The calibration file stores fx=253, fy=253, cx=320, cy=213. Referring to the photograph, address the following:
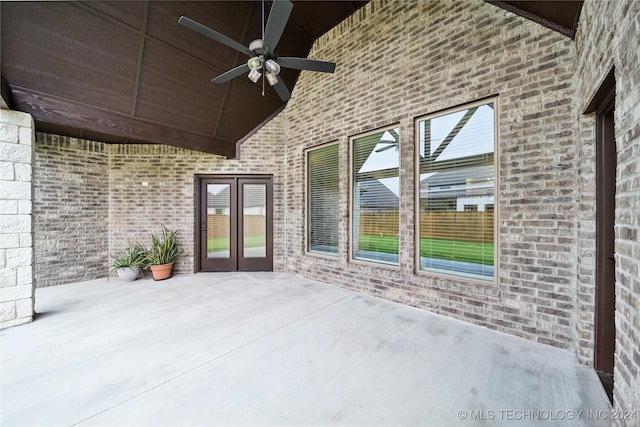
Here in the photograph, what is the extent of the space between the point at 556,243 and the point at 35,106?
6.09 m

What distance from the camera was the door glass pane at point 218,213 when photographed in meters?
5.77

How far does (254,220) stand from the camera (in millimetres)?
5801

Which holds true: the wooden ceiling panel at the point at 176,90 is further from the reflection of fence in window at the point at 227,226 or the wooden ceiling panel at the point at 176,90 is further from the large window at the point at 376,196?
the large window at the point at 376,196

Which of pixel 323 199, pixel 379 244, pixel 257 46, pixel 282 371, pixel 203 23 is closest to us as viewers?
pixel 282 371

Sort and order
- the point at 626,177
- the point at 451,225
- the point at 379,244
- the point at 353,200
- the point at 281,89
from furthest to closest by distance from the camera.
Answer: the point at 353,200, the point at 379,244, the point at 281,89, the point at 451,225, the point at 626,177

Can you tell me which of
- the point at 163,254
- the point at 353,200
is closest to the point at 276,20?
the point at 353,200

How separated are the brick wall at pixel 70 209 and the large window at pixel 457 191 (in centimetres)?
639

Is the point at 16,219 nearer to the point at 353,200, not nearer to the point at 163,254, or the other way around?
the point at 163,254

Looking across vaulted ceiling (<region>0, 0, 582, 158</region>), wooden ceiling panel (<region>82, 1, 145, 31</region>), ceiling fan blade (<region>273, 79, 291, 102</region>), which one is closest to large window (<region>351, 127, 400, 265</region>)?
ceiling fan blade (<region>273, 79, 291, 102</region>)

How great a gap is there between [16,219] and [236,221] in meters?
3.24

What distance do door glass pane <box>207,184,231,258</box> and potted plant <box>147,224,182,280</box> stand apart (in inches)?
29.0

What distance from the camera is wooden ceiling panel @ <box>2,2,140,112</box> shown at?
2781 mm

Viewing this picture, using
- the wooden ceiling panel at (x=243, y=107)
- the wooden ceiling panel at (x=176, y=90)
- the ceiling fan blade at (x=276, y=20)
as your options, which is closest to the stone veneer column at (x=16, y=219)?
the wooden ceiling panel at (x=176, y=90)

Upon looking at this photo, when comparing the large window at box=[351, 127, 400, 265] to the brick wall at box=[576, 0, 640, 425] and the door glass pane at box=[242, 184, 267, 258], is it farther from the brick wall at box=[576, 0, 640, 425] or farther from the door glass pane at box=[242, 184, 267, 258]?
the door glass pane at box=[242, 184, 267, 258]
